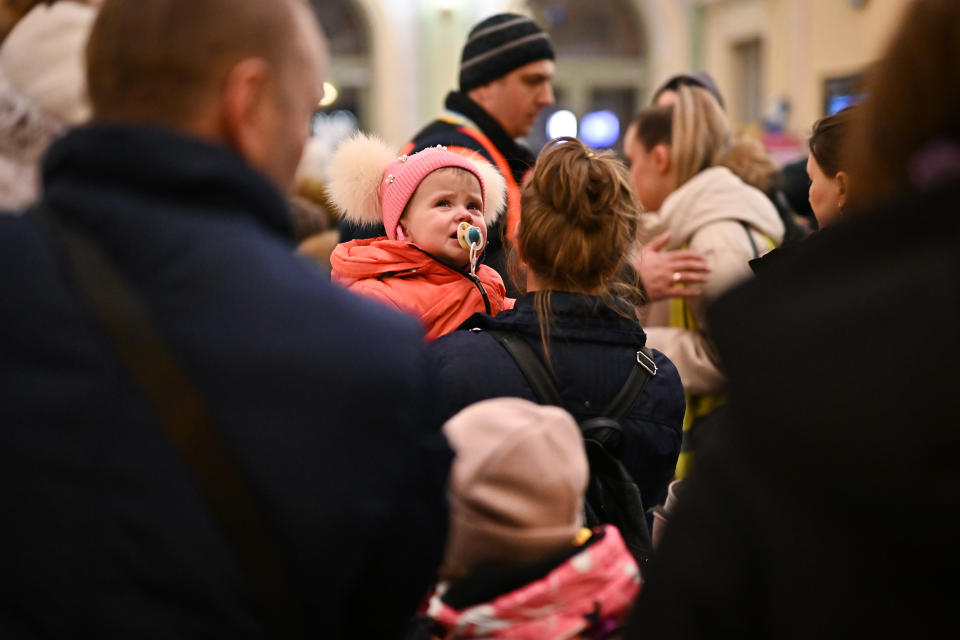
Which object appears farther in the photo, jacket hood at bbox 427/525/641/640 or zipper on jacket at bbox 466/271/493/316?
zipper on jacket at bbox 466/271/493/316

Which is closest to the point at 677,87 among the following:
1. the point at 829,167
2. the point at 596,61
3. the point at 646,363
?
the point at 829,167

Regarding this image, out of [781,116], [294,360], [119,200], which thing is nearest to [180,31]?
[119,200]

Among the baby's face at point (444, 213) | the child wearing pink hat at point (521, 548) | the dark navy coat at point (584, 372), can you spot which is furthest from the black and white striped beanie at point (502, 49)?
the child wearing pink hat at point (521, 548)

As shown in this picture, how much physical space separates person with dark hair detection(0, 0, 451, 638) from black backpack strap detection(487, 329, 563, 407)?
0.75 meters

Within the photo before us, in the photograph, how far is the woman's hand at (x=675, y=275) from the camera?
2752 mm

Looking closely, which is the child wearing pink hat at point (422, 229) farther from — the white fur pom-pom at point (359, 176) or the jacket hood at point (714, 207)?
the jacket hood at point (714, 207)

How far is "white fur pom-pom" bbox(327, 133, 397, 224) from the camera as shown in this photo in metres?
2.39

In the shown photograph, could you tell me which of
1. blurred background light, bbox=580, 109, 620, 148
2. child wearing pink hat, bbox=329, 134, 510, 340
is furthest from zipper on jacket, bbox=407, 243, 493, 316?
blurred background light, bbox=580, 109, 620, 148

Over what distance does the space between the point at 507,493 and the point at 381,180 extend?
1.33 meters

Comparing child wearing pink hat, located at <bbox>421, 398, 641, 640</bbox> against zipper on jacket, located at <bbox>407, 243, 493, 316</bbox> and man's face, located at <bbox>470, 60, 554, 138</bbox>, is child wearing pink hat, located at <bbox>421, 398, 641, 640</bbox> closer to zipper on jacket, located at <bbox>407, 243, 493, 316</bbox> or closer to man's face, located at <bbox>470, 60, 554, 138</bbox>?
zipper on jacket, located at <bbox>407, 243, 493, 316</bbox>

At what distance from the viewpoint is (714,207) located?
2.91m

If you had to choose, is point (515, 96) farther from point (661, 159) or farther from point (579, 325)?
point (579, 325)

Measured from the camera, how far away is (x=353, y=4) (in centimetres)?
1125

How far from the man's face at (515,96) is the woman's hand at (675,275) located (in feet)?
2.49
